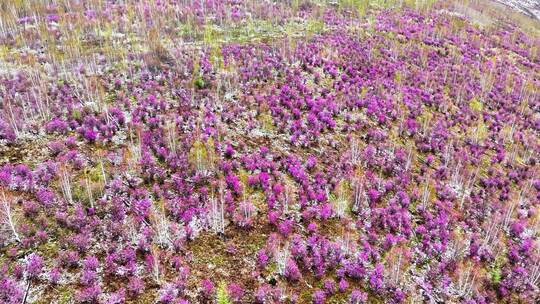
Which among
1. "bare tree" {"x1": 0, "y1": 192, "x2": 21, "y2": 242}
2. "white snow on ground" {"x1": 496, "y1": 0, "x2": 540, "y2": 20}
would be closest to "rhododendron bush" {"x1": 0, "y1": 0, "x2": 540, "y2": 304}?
"bare tree" {"x1": 0, "y1": 192, "x2": 21, "y2": 242}

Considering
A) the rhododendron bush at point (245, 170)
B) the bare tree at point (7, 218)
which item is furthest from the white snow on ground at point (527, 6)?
the bare tree at point (7, 218)

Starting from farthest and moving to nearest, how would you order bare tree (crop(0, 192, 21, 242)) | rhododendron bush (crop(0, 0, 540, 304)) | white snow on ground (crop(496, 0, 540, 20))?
white snow on ground (crop(496, 0, 540, 20)) → rhododendron bush (crop(0, 0, 540, 304)) → bare tree (crop(0, 192, 21, 242))

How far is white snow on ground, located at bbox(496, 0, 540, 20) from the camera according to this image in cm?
6177

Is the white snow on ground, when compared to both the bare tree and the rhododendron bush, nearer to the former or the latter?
the rhododendron bush

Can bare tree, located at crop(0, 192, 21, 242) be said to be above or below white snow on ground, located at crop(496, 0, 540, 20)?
above

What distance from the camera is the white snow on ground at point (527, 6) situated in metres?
61.8

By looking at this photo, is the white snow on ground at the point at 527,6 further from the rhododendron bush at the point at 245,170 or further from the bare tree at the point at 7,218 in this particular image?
the bare tree at the point at 7,218

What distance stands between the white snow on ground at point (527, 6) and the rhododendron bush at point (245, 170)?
46405mm

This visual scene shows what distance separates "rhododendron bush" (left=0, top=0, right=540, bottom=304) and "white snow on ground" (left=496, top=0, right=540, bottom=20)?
46.4 meters

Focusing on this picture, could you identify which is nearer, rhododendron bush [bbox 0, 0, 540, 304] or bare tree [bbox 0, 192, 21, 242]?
bare tree [bbox 0, 192, 21, 242]

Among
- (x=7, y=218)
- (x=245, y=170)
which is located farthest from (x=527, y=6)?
(x=7, y=218)

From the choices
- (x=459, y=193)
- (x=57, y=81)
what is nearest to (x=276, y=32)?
(x=57, y=81)

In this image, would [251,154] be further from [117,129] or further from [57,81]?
[57,81]

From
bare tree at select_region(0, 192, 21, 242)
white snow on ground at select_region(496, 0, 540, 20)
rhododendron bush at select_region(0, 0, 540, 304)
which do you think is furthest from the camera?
white snow on ground at select_region(496, 0, 540, 20)
